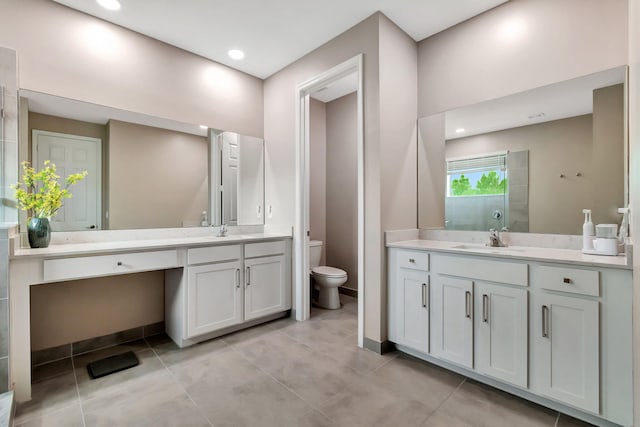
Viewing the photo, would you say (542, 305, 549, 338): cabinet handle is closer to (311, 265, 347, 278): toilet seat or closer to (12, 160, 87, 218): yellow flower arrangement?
(311, 265, 347, 278): toilet seat

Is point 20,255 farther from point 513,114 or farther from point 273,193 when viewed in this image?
point 513,114

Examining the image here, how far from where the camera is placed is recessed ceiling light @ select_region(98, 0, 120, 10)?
223 centimetres

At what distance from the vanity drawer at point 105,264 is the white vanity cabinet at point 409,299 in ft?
5.88

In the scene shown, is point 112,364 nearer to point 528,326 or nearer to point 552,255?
point 528,326

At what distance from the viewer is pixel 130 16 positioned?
2.41 metres

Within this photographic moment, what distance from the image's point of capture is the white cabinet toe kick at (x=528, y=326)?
4.92ft

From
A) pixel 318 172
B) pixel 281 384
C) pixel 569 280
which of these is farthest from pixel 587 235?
pixel 318 172

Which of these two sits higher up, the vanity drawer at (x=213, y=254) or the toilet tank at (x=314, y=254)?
the vanity drawer at (x=213, y=254)

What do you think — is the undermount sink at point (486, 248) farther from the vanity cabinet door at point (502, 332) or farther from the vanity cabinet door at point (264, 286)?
the vanity cabinet door at point (264, 286)

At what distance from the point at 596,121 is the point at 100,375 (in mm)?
3755

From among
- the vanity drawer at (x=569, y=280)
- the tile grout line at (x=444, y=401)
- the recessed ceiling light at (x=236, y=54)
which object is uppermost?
the recessed ceiling light at (x=236, y=54)

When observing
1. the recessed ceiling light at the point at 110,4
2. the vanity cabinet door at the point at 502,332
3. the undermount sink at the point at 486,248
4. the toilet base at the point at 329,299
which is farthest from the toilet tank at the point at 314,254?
the recessed ceiling light at the point at 110,4

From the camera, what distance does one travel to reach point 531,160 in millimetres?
2211

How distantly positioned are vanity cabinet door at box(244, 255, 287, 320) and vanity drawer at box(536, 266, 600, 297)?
221cm
